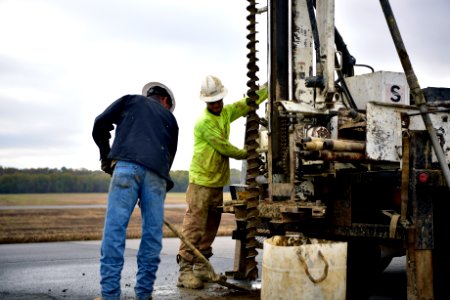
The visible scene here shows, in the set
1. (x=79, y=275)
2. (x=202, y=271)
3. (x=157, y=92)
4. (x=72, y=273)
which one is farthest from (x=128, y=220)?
(x=72, y=273)

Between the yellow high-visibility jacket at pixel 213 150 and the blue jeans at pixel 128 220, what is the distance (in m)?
1.12

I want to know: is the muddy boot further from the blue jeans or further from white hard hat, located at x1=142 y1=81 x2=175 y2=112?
white hard hat, located at x1=142 y1=81 x2=175 y2=112

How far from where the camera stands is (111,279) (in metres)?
4.41

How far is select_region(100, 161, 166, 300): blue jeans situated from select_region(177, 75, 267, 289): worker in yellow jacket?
3.44 feet

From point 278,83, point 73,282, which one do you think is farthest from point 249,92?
point 73,282

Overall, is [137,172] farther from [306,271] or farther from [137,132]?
[306,271]

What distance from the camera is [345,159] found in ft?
14.0

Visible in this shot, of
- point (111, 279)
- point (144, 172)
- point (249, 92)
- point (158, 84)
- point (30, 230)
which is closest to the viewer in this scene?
point (111, 279)

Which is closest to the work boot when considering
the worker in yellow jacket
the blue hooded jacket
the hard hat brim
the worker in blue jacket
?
the worker in yellow jacket

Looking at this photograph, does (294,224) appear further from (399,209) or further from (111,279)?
(111,279)

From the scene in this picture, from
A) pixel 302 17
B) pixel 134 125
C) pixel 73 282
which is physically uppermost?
pixel 302 17

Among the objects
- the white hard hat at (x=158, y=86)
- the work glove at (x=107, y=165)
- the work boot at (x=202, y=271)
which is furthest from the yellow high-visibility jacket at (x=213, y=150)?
the work glove at (x=107, y=165)

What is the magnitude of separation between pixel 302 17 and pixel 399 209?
2051mm

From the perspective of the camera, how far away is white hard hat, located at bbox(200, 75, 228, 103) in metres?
5.95
